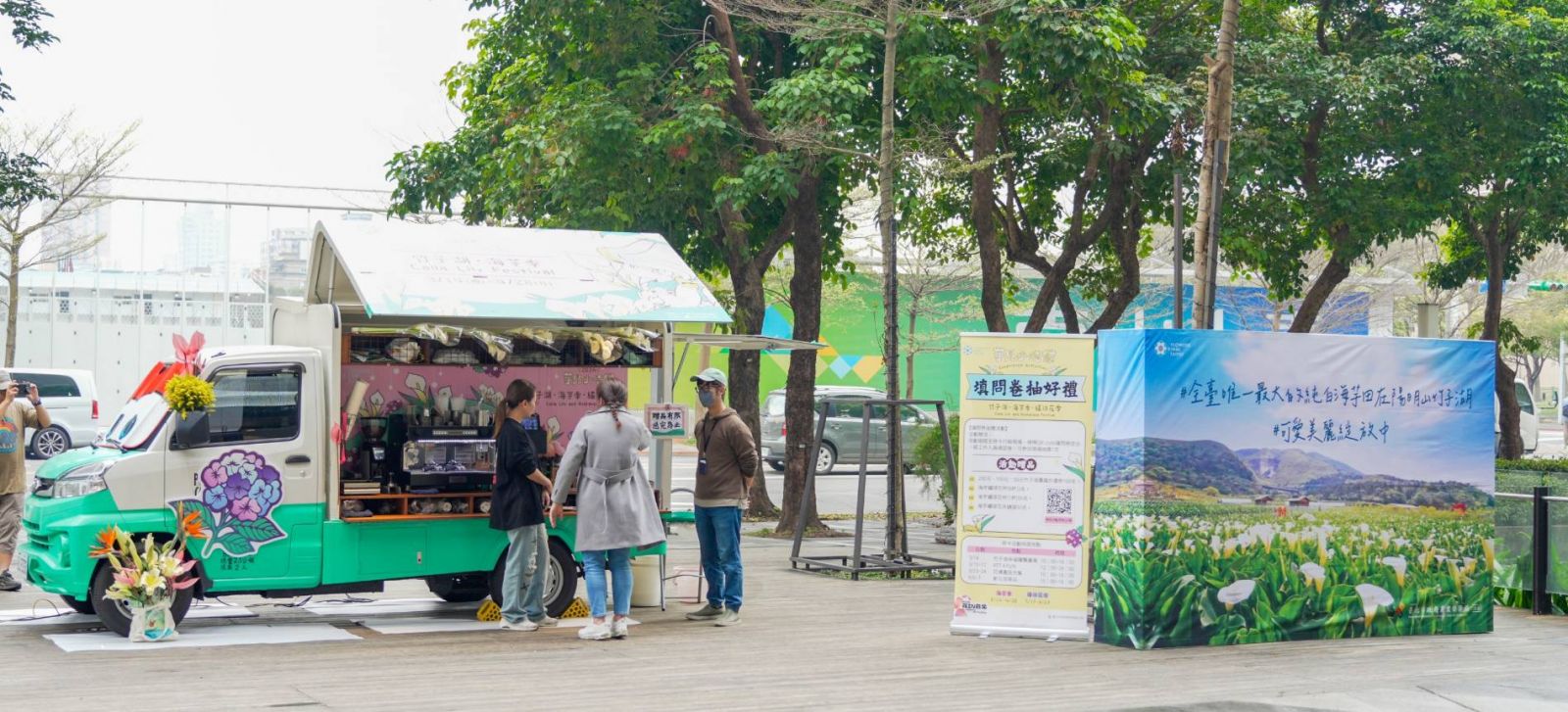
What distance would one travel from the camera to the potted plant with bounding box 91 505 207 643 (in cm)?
998

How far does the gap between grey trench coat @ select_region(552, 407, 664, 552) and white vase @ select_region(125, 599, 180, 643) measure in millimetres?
2551

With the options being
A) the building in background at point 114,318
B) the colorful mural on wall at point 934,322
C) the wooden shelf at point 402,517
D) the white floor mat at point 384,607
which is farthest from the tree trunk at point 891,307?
the building in background at point 114,318

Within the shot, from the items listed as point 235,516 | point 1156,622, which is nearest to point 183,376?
point 235,516

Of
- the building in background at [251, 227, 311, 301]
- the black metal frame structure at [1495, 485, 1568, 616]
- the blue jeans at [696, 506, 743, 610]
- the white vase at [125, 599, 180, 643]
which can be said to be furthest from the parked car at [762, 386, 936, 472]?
the white vase at [125, 599, 180, 643]

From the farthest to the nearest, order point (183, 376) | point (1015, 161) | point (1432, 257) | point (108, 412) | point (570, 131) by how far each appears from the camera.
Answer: point (1432, 257), point (108, 412), point (1015, 161), point (570, 131), point (183, 376)

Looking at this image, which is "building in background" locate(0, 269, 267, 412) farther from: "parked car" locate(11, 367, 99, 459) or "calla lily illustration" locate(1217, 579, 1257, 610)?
"calla lily illustration" locate(1217, 579, 1257, 610)

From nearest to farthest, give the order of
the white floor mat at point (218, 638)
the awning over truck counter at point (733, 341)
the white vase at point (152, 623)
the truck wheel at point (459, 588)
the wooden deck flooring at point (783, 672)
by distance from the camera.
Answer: the wooden deck flooring at point (783, 672) → the white floor mat at point (218, 638) → the white vase at point (152, 623) → the truck wheel at point (459, 588) → the awning over truck counter at point (733, 341)

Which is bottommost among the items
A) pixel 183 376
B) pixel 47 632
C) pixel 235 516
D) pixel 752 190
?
pixel 47 632

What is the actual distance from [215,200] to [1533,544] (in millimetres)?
31803

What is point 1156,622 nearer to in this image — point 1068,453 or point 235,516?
point 1068,453

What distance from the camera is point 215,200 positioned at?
37469 mm

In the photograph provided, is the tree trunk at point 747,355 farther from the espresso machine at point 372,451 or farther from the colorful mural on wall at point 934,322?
the colorful mural on wall at point 934,322

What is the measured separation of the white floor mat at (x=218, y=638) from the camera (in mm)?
9914

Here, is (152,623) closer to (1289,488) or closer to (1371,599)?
(1289,488)
